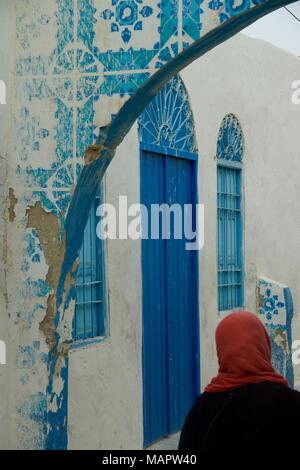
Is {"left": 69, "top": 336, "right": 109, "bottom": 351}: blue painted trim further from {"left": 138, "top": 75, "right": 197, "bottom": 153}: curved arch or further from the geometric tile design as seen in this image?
{"left": 138, "top": 75, "right": 197, "bottom": 153}: curved arch

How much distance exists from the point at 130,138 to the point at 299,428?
3995 mm

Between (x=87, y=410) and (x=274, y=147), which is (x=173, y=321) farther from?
(x=274, y=147)

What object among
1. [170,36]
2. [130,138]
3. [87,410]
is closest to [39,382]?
[87,410]

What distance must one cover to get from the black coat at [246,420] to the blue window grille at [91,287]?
2899 millimetres

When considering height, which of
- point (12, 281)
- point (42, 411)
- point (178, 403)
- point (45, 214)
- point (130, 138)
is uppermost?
point (130, 138)

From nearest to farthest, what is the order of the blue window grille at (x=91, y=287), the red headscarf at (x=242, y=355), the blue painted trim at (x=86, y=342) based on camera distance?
the red headscarf at (x=242, y=355) < the blue painted trim at (x=86, y=342) < the blue window grille at (x=91, y=287)

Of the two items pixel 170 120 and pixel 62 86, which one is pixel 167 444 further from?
pixel 62 86

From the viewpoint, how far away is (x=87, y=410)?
568cm

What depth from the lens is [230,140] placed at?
846cm

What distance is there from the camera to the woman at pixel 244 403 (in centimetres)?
265

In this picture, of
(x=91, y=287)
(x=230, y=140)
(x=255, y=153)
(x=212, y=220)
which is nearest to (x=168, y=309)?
(x=212, y=220)

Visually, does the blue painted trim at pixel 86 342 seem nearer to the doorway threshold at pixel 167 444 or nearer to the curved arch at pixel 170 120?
the doorway threshold at pixel 167 444

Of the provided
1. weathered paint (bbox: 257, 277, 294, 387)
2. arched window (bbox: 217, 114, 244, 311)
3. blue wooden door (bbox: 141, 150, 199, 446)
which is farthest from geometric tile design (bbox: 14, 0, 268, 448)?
weathered paint (bbox: 257, 277, 294, 387)

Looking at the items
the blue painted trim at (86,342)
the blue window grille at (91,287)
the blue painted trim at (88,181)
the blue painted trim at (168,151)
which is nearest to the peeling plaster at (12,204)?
the blue painted trim at (88,181)
